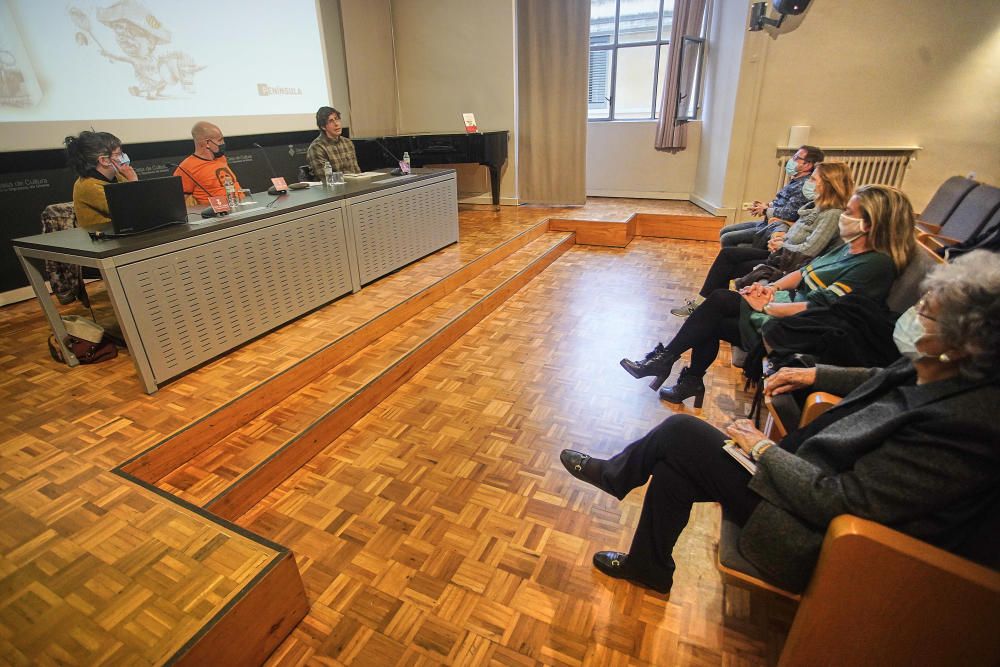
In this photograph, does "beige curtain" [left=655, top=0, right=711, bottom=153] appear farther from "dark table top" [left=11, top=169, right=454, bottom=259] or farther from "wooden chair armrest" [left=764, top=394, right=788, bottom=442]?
"wooden chair armrest" [left=764, top=394, right=788, bottom=442]

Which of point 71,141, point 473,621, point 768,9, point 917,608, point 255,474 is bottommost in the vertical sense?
→ point 473,621

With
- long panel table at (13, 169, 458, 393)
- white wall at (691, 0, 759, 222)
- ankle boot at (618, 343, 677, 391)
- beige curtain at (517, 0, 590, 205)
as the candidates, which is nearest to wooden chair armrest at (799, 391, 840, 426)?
ankle boot at (618, 343, 677, 391)

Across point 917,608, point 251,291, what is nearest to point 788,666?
point 917,608

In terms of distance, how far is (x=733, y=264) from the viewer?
127 inches

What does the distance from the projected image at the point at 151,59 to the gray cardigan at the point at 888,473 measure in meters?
4.45

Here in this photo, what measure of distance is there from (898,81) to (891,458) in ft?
16.6

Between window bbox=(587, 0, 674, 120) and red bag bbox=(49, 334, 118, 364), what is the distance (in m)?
5.20

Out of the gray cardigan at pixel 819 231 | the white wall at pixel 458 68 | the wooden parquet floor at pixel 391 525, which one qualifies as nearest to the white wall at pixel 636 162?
the white wall at pixel 458 68

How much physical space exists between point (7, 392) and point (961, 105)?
Answer: 6991 mm

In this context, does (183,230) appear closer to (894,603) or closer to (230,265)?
(230,265)

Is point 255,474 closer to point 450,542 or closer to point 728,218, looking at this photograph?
point 450,542

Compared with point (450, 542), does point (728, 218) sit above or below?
above

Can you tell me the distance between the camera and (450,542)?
1646 mm

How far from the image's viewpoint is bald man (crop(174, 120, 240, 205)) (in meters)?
3.15
